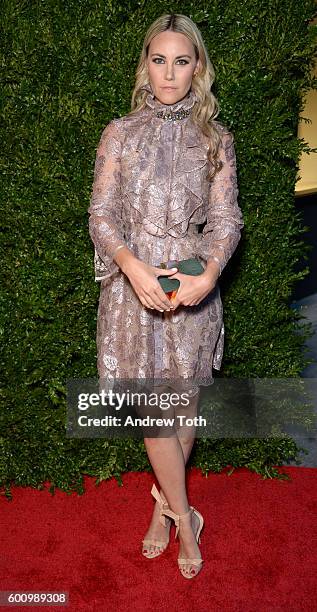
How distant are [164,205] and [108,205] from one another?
208 millimetres

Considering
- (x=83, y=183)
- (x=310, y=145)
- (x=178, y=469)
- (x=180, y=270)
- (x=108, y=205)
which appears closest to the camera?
(x=180, y=270)

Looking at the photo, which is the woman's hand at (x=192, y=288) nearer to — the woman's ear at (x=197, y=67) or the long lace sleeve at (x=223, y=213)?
the long lace sleeve at (x=223, y=213)

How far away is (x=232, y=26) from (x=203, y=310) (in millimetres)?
1322

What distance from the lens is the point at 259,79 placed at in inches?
125

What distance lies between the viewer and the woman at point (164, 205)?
254 cm

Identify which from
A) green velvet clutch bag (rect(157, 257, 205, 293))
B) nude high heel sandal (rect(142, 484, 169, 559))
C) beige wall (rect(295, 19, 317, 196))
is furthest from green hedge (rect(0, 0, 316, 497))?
beige wall (rect(295, 19, 317, 196))

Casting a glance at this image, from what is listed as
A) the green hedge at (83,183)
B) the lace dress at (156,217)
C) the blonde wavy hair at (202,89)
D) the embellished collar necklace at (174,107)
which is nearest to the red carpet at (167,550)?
the green hedge at (83,183)

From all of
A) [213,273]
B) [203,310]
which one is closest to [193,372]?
[203,310]

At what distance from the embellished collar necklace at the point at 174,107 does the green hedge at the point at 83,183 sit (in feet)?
1.65

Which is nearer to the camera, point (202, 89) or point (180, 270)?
point (180, 270)

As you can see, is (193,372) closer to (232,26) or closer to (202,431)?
(202,431)

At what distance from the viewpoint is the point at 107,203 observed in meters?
2.59

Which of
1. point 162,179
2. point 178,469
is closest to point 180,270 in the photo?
point 162,179

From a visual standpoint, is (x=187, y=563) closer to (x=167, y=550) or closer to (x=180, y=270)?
(x=167, y=550)
